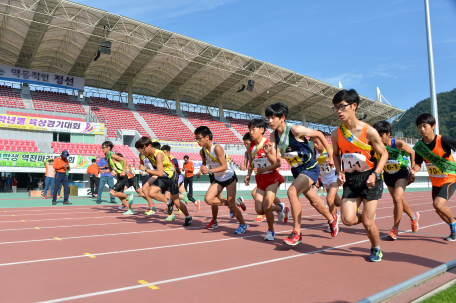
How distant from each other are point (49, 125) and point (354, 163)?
83.0 feet

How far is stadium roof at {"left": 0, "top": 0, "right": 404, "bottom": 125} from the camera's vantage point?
2600 cm

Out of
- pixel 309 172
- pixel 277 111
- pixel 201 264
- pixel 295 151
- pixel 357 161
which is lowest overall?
pixel 201 264

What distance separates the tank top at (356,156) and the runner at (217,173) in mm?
2445

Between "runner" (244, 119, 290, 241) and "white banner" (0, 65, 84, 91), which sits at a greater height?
"white banner" (0, 65, 84, 91)

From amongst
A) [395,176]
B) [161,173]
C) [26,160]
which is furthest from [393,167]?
[26,160]

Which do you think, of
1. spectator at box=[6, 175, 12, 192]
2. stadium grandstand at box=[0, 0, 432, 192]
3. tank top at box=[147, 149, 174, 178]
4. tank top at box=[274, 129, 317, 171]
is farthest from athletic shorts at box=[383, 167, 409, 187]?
spectator at box=[6, 175, 12, 192]

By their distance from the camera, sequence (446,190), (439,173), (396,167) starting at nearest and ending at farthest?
(446,190) → (439,173) → (396,167)

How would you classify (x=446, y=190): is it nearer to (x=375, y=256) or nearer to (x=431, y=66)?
(x=375, y=256)

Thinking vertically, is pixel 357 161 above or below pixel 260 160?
below

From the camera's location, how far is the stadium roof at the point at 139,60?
26000 millimetres

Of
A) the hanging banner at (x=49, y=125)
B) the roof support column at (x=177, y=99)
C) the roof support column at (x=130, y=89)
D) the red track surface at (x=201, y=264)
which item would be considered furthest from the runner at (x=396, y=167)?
the roof support column at (x=177, y=99)

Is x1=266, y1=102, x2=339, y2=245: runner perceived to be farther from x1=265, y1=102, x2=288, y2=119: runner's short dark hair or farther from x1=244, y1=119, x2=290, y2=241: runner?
x1=244, y1=119, x2=290, y2=241: runner

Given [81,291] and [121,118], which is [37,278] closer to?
[81,291]

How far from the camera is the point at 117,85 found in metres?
40.8
